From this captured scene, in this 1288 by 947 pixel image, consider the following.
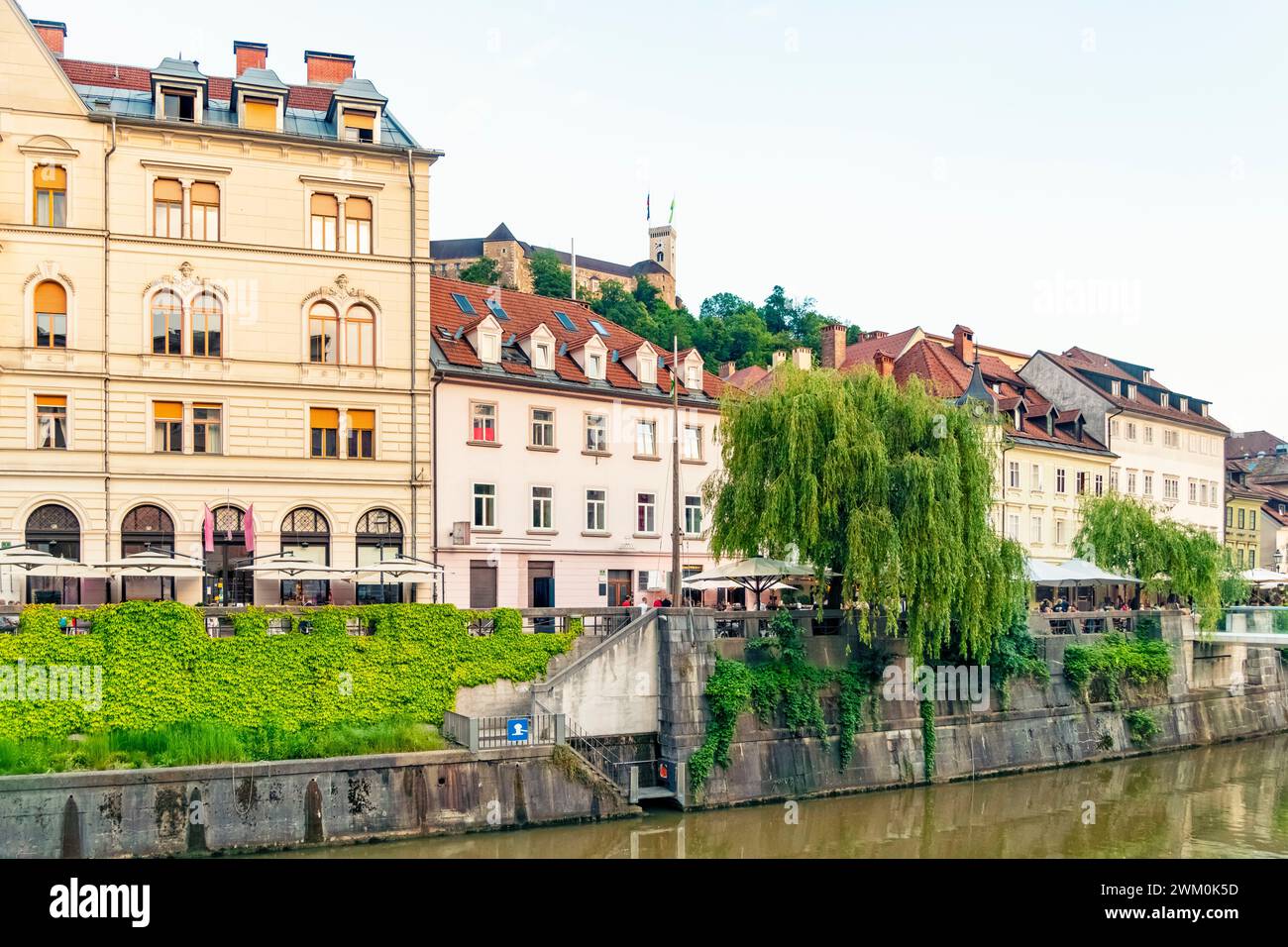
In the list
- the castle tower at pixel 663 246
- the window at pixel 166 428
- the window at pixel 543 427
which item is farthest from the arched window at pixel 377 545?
the castle tower at pixel 663 246

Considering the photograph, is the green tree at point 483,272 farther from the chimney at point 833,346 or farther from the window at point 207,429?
the window at point 207,429

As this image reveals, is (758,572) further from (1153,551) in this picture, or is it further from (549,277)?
Result: (549,277)

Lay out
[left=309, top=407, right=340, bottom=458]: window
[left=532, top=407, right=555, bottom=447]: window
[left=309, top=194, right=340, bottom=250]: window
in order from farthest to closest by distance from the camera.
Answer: [left=532, top=407, right=555, bottom=447]: window
[left=309, top=194, right=340, bottom=250]: window
[left=309, top=407, right=340, bottom=458]: window

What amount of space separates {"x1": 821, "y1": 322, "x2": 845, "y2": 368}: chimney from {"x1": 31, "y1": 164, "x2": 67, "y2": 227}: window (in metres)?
38.2

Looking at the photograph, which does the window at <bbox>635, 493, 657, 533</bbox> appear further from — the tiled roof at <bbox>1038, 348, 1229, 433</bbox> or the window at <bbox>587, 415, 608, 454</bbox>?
the tiled roof at <bbox>1038, 348, 1229, 433</bbox>

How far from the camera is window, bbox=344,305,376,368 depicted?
38.9m

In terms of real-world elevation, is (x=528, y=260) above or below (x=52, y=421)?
above

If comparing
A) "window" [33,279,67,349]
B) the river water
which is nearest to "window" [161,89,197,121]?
"window" [33,279,67,349]

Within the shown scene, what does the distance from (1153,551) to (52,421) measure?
4075 cm

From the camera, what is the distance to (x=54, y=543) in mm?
35406

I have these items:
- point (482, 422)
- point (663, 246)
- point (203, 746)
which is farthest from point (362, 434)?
point (663, 246)

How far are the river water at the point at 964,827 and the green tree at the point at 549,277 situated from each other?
309 feet

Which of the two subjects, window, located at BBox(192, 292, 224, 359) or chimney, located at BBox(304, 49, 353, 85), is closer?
window, located at BBox(192, 292, 224, 359)
